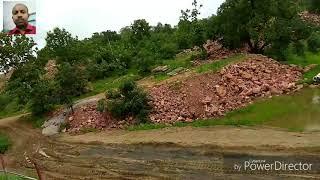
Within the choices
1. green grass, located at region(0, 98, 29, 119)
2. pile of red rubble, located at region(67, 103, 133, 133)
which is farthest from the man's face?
green grass, located at region(0, 98, 29, 119)

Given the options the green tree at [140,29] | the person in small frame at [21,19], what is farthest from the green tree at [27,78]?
the green tree at [140,29]

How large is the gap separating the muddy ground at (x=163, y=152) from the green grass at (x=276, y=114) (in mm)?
745

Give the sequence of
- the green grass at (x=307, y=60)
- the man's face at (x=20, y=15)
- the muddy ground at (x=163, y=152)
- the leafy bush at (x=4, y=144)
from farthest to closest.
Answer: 1. the green grass at (x=307, y=60)
2. the leafy bush at (x=4, y=144)
3. the man's face at (x=20, y=15)
4. the muddy ground at (x=163, y=152)

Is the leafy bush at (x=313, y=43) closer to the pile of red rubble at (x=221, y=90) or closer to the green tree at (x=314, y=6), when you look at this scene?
the pile of red rubble at (x=221, y=90)

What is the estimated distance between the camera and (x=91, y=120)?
30.8m

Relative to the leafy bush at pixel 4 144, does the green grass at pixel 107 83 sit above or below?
above

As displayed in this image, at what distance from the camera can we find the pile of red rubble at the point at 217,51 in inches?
1432

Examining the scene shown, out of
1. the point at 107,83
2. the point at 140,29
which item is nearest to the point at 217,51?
the point at 107,83

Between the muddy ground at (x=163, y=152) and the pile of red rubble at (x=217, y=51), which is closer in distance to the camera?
the muddy ground at (x=163, y=152)

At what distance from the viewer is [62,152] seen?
26.1 meters

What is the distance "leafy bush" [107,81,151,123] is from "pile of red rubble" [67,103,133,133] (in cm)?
48

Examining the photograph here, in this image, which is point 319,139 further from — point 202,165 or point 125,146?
point 125,146

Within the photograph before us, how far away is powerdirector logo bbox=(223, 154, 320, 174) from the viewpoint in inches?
702

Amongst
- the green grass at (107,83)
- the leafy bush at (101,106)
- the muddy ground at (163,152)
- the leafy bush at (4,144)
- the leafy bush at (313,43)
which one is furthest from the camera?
the green grass at (107,83)
